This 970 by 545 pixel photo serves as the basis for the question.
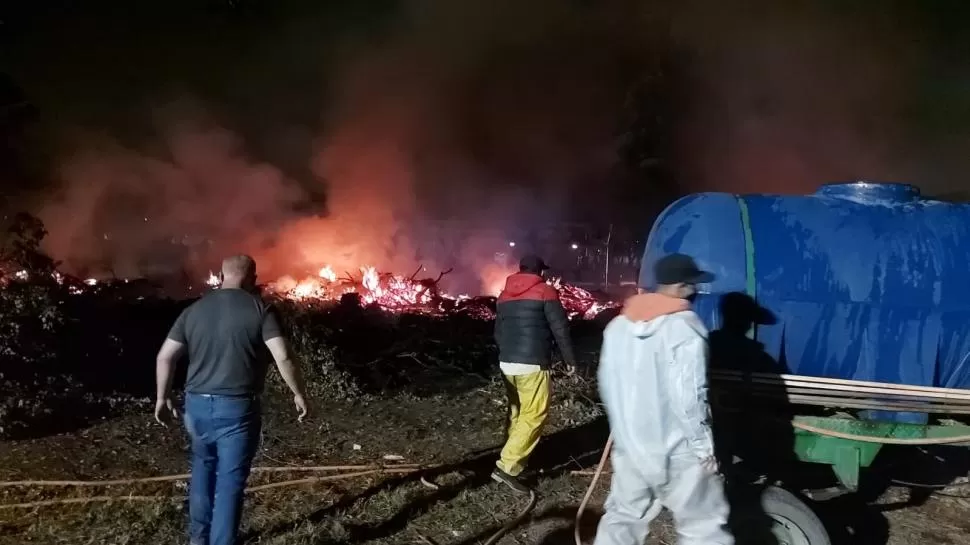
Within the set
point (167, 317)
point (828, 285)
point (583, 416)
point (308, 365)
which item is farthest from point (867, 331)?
point (167, 317)

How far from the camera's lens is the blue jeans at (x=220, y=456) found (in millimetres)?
4164

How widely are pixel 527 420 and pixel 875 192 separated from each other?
3293mm

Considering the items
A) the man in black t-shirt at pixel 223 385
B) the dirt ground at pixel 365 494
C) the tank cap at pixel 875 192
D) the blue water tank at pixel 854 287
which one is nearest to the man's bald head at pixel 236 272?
the man in black t-shirt at pixel 223 385

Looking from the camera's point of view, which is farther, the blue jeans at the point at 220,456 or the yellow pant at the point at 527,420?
the yellow pant at the point at 527,420

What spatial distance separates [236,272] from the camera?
4324mm

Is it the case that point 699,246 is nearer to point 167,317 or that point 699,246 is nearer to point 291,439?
point 291,439

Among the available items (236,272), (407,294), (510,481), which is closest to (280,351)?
(236,272)

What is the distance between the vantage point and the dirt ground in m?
4.99

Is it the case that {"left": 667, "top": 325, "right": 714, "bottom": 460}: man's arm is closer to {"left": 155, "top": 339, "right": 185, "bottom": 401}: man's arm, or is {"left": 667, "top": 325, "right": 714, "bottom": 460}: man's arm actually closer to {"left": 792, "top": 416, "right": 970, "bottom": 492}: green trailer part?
{"left": 792, "top": 416, "right": 970, "bottom": 492}: green trailer part

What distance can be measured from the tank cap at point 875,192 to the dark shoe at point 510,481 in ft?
11.3

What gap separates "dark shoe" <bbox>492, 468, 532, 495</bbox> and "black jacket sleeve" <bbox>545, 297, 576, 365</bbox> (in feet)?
3.80

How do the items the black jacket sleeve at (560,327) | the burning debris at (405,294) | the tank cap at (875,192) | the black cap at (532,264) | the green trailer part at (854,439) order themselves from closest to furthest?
the green trailer part at (854,439) → the tank cap at (875,192) → the black jacket sleeve at (560,327) → the black cap at (532,264) → the burning debris at (405,294)

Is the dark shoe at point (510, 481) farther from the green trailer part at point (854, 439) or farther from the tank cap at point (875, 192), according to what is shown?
the tank cap at point (875, 192)

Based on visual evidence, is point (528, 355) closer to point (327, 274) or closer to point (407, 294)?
point (407, 294)
